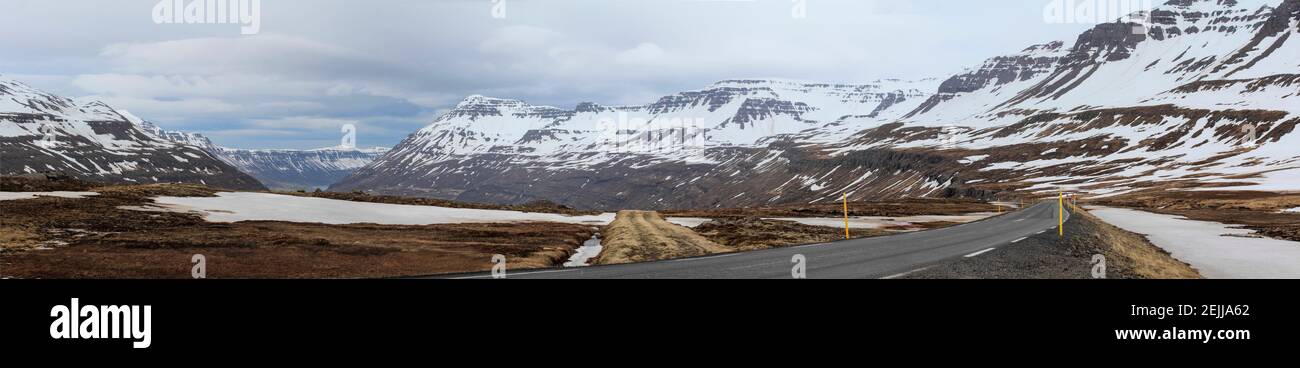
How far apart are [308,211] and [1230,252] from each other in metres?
69.9

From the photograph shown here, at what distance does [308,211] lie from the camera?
63531 millimetres

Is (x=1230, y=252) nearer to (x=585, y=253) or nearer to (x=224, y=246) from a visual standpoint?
(x=585, y=253)

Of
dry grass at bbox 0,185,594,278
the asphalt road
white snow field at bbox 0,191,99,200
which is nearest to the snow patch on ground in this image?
dry grass at bbox 0,185,594,278

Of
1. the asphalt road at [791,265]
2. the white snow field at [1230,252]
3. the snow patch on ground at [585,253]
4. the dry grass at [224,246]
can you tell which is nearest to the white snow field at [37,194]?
the dry grass at [224,246]

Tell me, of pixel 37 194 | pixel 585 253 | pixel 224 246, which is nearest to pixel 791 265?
pixel 585 253

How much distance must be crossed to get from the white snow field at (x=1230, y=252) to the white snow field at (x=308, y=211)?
58107 mm

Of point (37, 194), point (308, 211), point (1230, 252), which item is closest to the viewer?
point (1230, 252)

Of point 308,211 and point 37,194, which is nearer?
point 37,194

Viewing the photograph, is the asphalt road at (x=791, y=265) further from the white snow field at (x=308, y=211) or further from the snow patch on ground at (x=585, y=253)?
the white snow field at (x=308, y=211)

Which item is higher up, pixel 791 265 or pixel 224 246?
pixel 791 265

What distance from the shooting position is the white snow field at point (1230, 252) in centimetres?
2625
